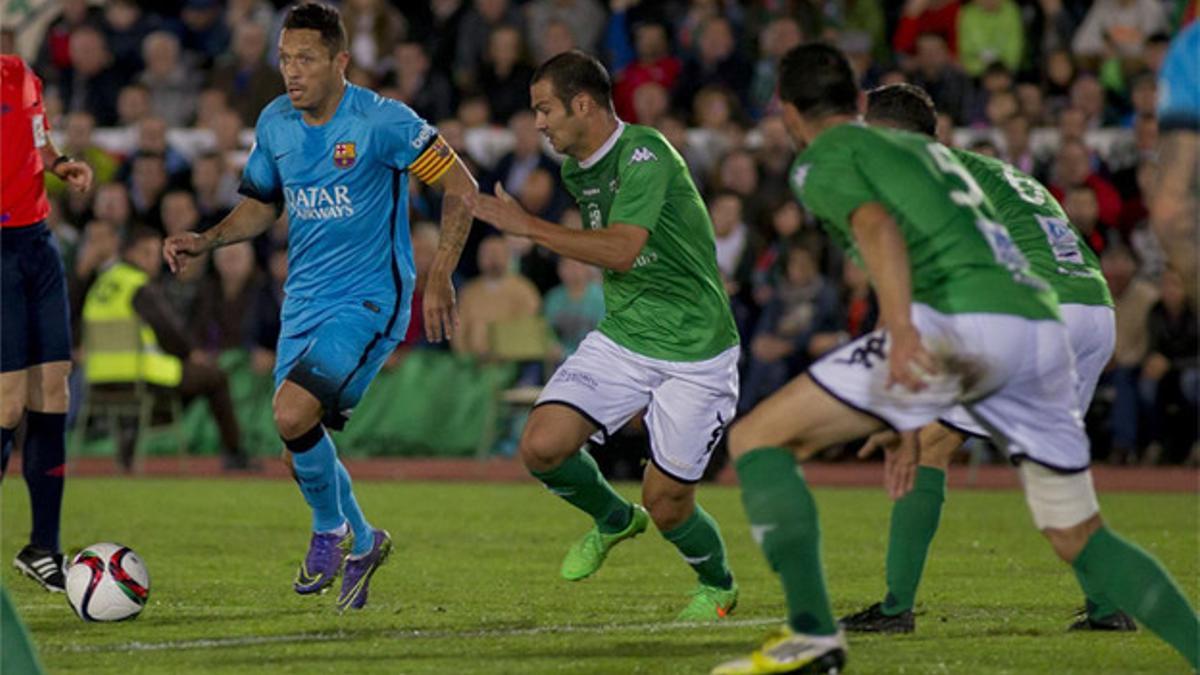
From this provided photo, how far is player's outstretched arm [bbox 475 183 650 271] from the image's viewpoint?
7.23 m

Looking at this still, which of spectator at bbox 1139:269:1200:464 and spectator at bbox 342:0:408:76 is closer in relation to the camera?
spectator at bbox 1139:269:1200:464

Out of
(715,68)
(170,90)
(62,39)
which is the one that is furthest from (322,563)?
(62,39)

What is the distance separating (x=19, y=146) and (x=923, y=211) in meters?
4.71

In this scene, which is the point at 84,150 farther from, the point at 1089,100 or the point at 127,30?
the point at 1089,100

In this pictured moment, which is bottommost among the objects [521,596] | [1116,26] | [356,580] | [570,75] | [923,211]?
[521,596]

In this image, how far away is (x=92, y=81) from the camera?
Result: 21875mm

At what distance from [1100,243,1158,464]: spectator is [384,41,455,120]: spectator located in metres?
6.51

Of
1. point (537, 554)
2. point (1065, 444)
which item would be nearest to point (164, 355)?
point (537, 554)

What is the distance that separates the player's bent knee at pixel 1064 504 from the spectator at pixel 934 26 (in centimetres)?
1380

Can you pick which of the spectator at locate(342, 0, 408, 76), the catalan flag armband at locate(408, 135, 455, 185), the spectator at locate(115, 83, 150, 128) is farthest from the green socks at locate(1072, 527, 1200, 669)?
the spectator at locate(115, 83, 150, 128)

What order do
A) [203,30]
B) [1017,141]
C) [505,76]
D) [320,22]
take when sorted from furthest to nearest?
1. [203,30]
2. [505,76]
3. [1017,141]
4. [320,22]

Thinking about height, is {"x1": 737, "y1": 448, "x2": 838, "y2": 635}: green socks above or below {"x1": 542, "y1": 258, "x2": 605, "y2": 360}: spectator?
above

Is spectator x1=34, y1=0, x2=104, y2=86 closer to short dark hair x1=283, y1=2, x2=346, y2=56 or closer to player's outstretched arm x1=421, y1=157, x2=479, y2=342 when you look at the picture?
short dark hair x1=283, y1=2, x2=346, y2=56

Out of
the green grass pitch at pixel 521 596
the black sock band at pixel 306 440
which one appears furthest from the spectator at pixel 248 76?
the black sock band at pixel 306 440
